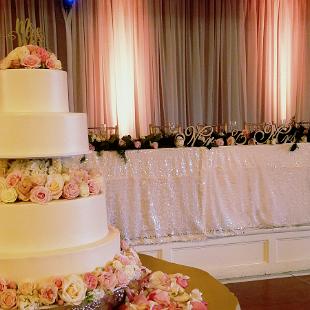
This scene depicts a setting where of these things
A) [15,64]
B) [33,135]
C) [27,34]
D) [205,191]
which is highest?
[27,34]

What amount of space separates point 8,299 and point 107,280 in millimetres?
418

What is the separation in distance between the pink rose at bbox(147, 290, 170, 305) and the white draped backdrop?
4.68 meters

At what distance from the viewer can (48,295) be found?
6.41 ft

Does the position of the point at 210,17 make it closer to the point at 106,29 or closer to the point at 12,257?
the point at 106,29

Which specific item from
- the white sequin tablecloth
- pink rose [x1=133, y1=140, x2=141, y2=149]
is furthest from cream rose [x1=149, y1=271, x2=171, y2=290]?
pink rose [x1=133, y1=140, x2=141, y2=149]

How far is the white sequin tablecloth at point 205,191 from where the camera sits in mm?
4297

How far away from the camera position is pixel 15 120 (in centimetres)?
212

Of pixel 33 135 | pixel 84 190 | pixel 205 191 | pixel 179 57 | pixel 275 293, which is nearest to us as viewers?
pixel 33 135

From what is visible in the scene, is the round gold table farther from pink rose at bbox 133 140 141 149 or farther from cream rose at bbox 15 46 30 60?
pink rose at bbox 133 140 141 149

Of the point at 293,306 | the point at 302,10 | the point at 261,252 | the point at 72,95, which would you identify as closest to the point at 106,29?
the point at 72,95

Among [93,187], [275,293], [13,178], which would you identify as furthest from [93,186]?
[275,293]

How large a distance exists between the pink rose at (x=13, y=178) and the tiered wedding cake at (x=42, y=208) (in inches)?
3.1

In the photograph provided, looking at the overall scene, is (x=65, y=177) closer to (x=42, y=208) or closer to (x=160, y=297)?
(x=42, y=208)

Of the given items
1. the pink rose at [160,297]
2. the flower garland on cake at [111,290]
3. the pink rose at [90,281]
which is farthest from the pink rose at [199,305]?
the pink rose at [90,281]
